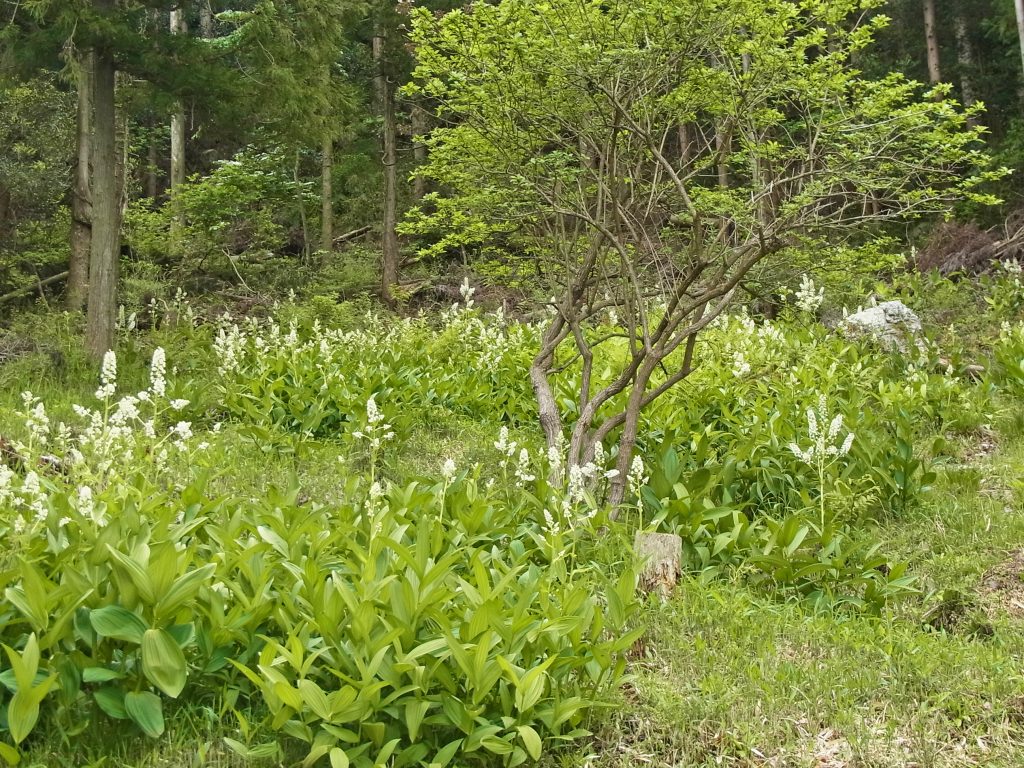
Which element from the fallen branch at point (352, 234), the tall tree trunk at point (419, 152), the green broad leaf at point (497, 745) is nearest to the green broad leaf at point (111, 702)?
the green broad leaf at point (497, 745)

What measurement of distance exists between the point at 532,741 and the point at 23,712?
1.63m

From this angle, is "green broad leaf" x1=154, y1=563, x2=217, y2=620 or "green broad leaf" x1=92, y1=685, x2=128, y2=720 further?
"green broad leaf" x1=154, y1=563, x2=217, y2=620

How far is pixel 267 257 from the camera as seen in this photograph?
16.5m

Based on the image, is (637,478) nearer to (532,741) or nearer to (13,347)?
(532,741)

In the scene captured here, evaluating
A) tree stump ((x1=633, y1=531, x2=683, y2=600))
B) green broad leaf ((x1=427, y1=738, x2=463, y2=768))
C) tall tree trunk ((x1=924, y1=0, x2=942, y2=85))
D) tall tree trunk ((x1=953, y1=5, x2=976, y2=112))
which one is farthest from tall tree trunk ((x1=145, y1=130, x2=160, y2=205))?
green broad leaf ((x1=427, y1=738, x2=463, y2=768))

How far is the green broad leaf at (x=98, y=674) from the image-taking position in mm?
2693

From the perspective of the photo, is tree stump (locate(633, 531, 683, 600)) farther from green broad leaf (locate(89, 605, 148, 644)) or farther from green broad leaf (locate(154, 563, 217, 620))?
green broad leaf (locate(89, 605, 148, 644))

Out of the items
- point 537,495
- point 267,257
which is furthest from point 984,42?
point 537,495

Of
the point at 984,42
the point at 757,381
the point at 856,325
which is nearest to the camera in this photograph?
the point at 757,381

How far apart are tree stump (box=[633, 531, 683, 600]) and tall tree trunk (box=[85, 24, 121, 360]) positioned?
7.10 meters

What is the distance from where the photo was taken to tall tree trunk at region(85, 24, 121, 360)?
8695 millimetres

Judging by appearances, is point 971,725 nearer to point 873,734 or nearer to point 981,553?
point 873,734

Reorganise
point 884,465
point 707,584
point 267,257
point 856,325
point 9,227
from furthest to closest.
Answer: point 267,257
point 9,227
point 856,325
point 884,465
point 707,584

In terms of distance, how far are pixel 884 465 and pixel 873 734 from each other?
282cm
